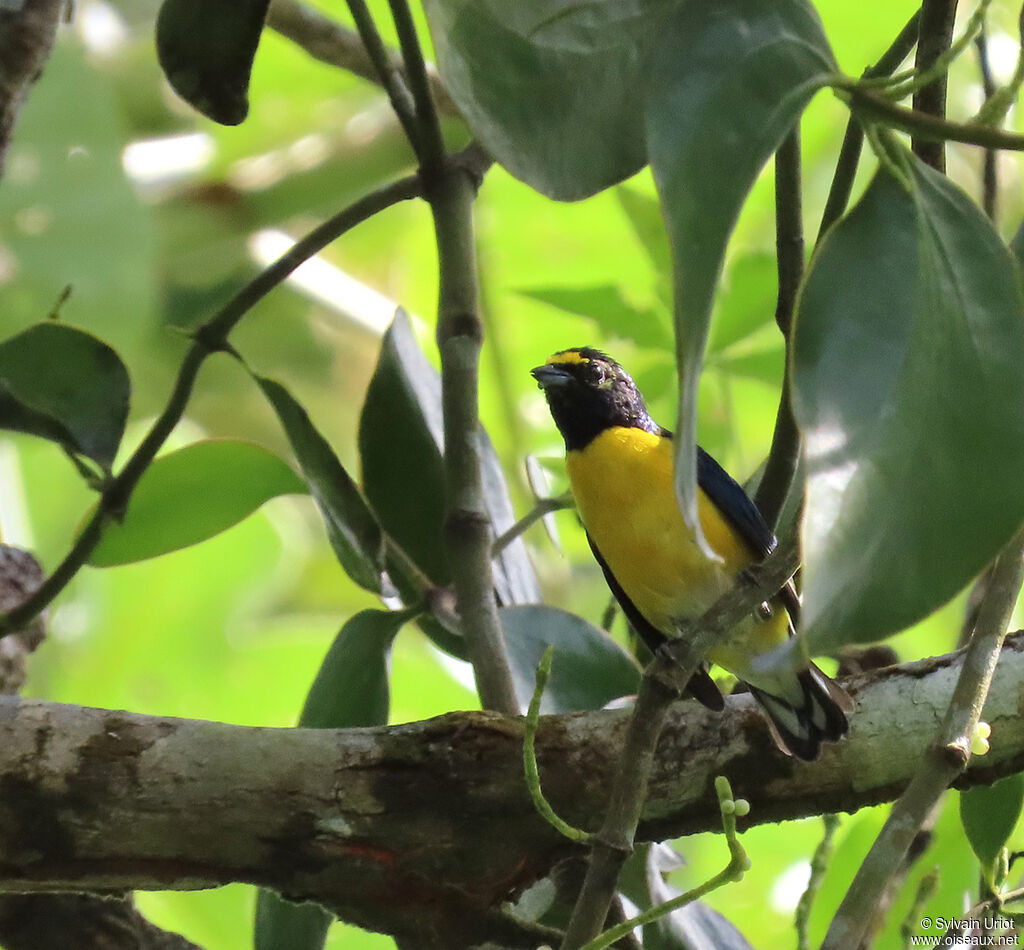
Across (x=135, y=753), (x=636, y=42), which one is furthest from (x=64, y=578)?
(x=636, y=42)

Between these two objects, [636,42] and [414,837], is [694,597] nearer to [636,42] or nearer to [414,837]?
[414,837]

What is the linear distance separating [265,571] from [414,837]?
2.14 m

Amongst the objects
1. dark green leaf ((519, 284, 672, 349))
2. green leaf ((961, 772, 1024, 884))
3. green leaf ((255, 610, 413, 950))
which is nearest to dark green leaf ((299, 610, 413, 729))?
green leaf ((255, 610, 413, 950))

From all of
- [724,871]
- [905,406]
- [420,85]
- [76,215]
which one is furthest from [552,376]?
[905,406]

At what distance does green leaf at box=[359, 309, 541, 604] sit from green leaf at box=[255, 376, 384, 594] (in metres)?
0.14

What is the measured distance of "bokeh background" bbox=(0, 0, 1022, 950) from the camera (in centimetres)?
265

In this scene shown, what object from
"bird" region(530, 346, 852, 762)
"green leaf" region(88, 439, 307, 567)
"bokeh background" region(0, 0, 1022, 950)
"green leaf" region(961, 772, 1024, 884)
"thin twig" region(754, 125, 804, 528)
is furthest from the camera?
"bokeh background" region(0, 0, 1022, 950)

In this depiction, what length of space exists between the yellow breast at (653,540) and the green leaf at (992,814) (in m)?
0.63

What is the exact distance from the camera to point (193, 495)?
5.04ft

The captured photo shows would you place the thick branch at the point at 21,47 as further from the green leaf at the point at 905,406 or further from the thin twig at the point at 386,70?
the green leaf at the point at 905,406

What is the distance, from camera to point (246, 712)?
2795mm

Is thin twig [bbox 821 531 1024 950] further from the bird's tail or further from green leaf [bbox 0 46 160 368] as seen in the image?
green leaf [bbox 0 46 160 368]

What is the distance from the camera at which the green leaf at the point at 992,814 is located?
1.29 metres

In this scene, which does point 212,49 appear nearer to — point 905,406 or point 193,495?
point 193,495
